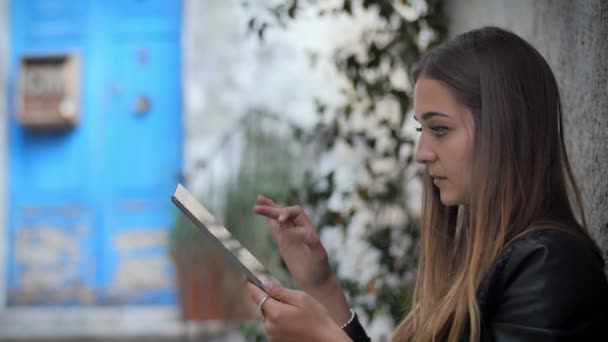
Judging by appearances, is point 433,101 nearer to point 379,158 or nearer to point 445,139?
point 445,139

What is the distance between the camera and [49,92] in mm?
6254

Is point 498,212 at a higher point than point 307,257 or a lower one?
higher

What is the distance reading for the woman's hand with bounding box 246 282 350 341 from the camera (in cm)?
145

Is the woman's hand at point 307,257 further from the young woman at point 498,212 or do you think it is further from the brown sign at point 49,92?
the brown sign at point 49,92

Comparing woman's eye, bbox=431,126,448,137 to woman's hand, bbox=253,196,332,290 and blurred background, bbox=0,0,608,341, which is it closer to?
woman's hand, bbox=253,196,332,290

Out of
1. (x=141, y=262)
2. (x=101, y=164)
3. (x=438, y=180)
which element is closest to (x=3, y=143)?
(x=101, y=164)

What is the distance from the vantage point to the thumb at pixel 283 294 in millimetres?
1465

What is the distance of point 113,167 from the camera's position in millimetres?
6242

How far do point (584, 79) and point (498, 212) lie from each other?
510 mm

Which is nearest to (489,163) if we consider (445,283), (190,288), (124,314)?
(445,283)

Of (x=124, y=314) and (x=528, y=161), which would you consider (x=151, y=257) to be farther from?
(x=528, y=161)

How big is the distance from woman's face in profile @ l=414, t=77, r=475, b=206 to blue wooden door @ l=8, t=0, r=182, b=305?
4625 millimetres

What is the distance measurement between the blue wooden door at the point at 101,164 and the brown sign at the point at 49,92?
0.24 ft

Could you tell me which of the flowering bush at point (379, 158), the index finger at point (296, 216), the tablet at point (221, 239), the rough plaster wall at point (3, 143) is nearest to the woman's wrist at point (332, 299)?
the index finger at point (296, 216)
